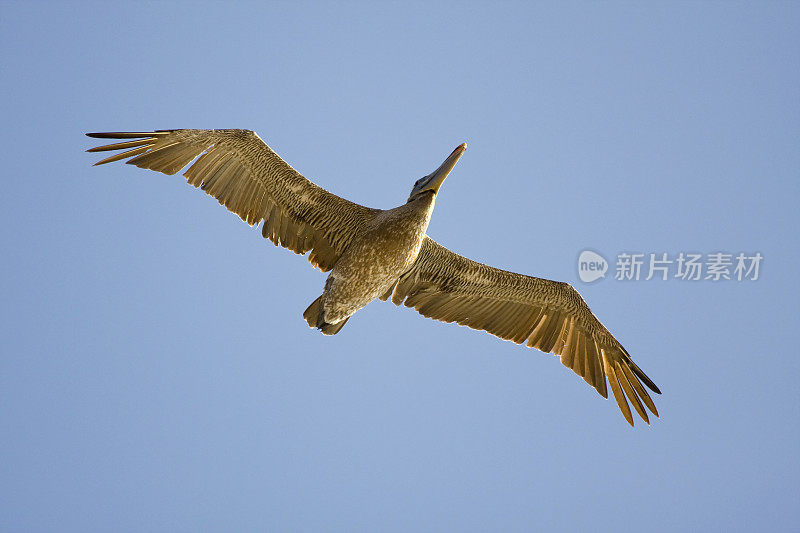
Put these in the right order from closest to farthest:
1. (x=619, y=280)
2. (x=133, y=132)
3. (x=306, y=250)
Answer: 1. (x=133, y=132)
2. (x=306, y=250)
3. (x=619, y=280)

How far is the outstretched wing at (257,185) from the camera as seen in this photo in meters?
13.6

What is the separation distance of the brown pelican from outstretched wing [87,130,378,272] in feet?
0.05

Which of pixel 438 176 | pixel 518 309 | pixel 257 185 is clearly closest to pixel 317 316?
pixel 257 185

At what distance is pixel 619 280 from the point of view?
57.5ft

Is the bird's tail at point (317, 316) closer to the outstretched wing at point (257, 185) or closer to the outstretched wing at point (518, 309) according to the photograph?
the outstretched wing at point (257, 185)

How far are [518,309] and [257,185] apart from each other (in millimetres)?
4382

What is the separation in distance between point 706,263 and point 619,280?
A: 165 cm

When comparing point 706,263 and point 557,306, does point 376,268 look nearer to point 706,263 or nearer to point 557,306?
point 557,306

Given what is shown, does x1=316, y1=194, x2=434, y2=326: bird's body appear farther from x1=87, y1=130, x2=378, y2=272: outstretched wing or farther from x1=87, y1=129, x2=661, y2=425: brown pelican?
x1=87, y1=130, x2=378, y2=272: outstretched wing

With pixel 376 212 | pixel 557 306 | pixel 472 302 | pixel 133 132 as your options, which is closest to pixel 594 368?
pixel 557 306

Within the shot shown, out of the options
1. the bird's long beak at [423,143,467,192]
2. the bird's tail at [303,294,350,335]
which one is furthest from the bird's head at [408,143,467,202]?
the bird's tail at [303,294,350,335]

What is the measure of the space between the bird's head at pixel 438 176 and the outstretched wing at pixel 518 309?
0.91m

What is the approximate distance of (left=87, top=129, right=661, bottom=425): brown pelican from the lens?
45.1ft

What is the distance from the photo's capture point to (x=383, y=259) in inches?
544
